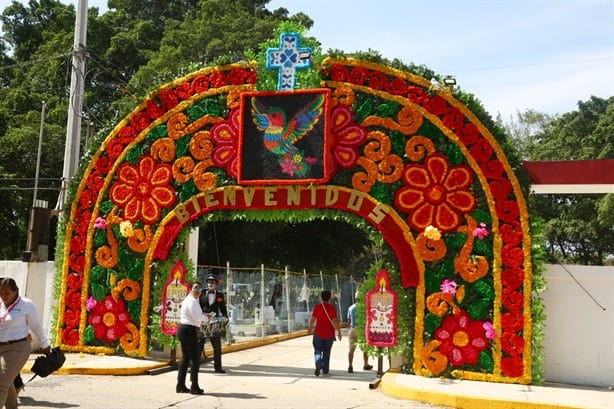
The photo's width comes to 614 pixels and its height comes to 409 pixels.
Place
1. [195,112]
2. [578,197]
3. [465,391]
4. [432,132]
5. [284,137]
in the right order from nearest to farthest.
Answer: [465,391] < [432,132] < [284,137] < [195,112] < [578,197]

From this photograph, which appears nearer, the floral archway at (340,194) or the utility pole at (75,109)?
the floral archway at (340,194)

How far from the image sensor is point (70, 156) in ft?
46.2

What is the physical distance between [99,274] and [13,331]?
247 inches

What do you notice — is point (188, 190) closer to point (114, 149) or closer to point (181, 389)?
point (114, 149)

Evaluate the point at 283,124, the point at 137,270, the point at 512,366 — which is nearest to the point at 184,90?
the point at 283,124

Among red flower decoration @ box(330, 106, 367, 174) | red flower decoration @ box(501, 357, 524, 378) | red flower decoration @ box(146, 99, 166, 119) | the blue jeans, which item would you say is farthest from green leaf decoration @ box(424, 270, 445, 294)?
red flower decoration @ box(146, 99, 166, 119)

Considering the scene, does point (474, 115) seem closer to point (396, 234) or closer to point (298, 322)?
point (396, 234)

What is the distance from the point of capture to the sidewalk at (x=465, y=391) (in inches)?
356

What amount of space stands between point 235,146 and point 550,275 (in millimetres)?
5781

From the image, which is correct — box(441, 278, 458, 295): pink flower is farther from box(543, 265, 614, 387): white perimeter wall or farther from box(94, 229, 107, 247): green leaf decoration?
box(94, 229, 107, 247): green leaf decoration

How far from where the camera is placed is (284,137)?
12.0 meters

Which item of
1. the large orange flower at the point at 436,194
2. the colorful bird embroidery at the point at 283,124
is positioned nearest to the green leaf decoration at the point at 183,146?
the colorful bird embroidery at the point at 283,124

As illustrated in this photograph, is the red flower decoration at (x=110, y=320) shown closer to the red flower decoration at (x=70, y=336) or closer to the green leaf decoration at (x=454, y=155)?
the red flower decoration at (x=70, y=336)

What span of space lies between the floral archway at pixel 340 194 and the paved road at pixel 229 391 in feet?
4.98
